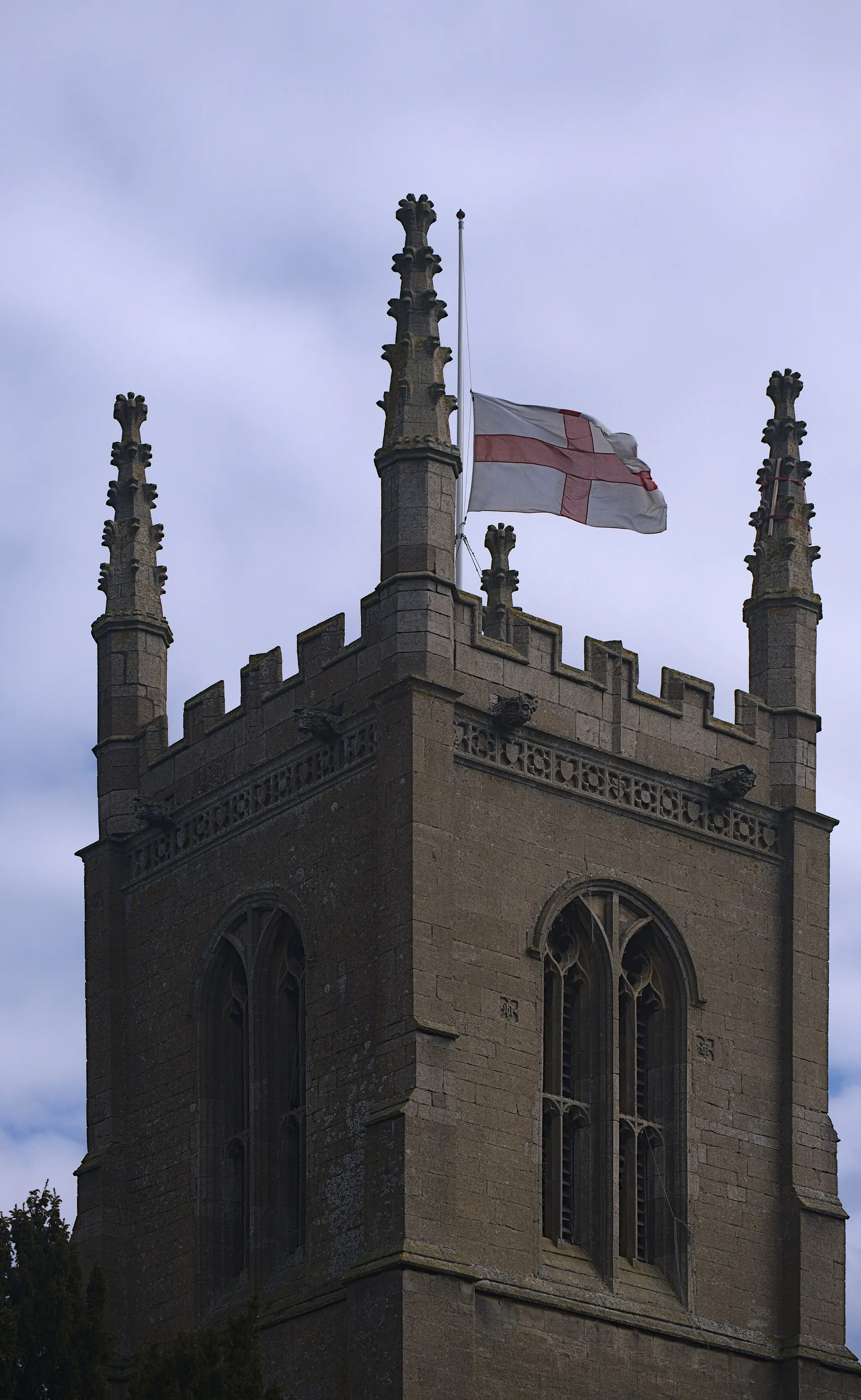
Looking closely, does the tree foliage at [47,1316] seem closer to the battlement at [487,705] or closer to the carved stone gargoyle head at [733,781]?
the battlement at [487,705]

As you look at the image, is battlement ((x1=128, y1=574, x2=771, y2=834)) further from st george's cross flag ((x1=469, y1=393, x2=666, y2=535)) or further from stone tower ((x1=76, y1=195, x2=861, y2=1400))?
st george's cross flag ((x1=469, y1=393, x2=666, y2=535))

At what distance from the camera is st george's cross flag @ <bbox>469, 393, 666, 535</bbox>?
185 ft

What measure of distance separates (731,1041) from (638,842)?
2891 millimetres

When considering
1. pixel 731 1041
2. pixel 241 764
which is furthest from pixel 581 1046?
pixel 241 764

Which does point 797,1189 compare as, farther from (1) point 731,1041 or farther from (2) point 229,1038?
(2) point 229,1038

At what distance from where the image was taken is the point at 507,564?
2346 inches

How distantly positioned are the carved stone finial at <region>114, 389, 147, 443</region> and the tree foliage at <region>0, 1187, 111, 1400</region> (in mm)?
15117

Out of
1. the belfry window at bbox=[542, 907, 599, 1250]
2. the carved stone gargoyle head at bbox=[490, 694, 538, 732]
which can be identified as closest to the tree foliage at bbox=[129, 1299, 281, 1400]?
the belfry window at bbox=[542, 907, 599, 1250]

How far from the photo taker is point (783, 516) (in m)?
58.5

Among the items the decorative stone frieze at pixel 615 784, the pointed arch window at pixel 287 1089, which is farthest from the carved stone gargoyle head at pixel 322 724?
the pointed arch window at pixel 287 1089

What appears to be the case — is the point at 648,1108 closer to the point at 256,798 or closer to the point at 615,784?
the point at 615,784

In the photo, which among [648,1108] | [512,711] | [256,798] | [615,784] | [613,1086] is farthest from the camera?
[256,798]

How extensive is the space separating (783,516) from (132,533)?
9.31 m

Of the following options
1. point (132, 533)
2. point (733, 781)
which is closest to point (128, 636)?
point (132, 533)
